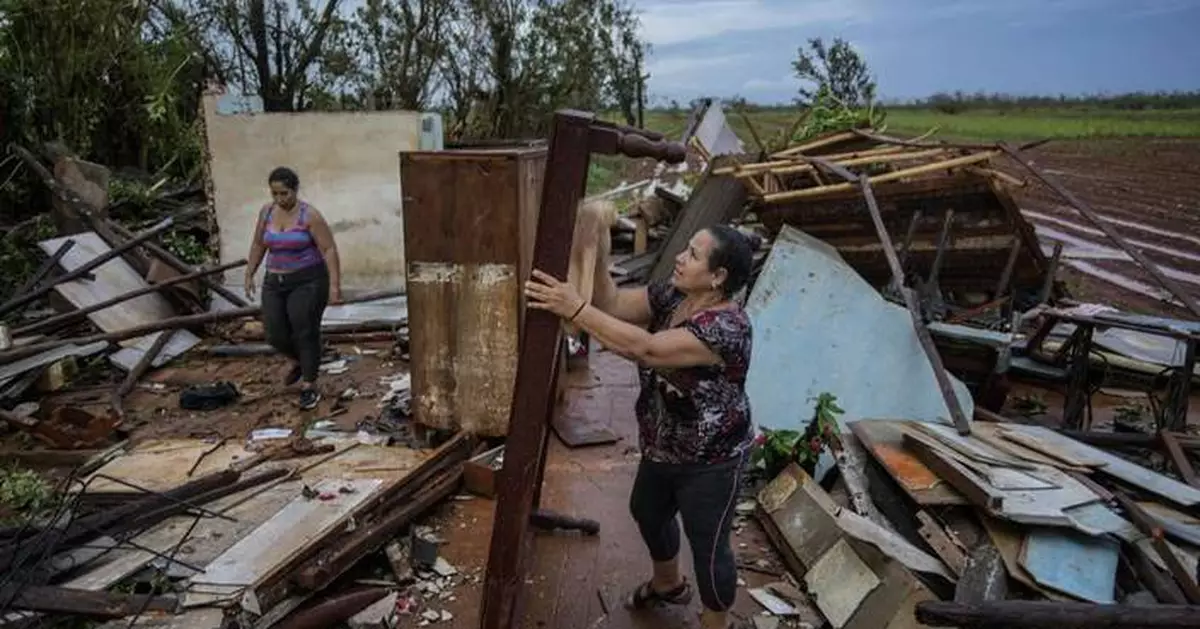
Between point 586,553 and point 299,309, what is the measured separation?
10.9ft

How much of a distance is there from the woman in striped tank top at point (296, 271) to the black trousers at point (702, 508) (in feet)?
12.7

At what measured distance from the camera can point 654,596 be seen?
386 cm

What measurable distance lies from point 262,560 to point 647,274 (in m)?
7.24

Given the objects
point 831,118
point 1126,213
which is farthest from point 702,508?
point 1126,213

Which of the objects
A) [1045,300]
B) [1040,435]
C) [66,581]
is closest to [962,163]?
[1045,300]

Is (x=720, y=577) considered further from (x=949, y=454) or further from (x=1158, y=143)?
(x=1158, y=143)

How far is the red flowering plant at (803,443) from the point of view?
4.77 meters

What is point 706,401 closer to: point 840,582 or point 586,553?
point 840,582

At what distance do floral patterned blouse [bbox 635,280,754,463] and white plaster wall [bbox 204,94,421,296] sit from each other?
7.33 metres

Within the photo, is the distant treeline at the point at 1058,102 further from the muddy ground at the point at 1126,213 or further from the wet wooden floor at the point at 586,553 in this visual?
the wet wooden floor at the point at 586,553

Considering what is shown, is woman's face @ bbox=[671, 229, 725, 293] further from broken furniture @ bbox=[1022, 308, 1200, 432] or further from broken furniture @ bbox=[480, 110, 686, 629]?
broken furniture @ bbox=[1022, 308, 1200, 432]

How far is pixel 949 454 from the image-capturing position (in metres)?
4.28

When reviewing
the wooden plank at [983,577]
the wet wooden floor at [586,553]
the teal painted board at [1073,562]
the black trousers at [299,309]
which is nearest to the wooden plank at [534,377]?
the wet wooden floor at [586,553]

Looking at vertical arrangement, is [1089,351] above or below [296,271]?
below
